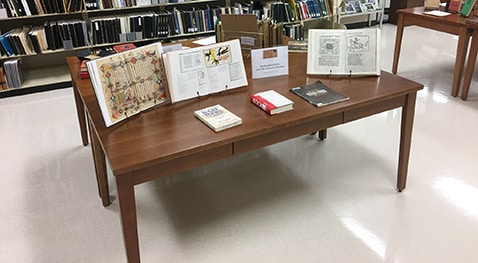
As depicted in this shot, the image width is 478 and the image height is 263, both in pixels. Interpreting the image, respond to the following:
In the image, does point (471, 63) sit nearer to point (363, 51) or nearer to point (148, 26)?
point (363, 51)

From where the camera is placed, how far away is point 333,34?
2.28m

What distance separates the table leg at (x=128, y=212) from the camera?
1.58 m

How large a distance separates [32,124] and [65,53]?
136 cm

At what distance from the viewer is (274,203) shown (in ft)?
7.78

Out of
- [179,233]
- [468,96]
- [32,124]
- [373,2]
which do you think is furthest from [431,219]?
[373,2]

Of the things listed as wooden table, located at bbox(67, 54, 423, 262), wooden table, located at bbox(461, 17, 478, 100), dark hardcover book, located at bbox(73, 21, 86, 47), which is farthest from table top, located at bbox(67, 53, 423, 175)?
dark hardcover book, located at bbox(73, 21, 86, 47)

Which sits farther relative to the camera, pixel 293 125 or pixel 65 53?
pixel 65 53

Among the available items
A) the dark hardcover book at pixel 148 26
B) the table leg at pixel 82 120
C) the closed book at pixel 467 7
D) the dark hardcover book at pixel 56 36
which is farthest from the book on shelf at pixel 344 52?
the dark hardcover book at pixel 56 36

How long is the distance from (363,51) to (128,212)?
4.73ft

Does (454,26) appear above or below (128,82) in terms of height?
below

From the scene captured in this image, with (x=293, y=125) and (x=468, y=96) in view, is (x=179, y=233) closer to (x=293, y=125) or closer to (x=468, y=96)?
(x=293, y=125)

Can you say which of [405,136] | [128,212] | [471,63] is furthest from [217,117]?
[471,63]

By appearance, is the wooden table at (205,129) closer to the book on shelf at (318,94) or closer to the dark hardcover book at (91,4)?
the book on shelf at (318,94)

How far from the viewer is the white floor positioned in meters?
2.05
